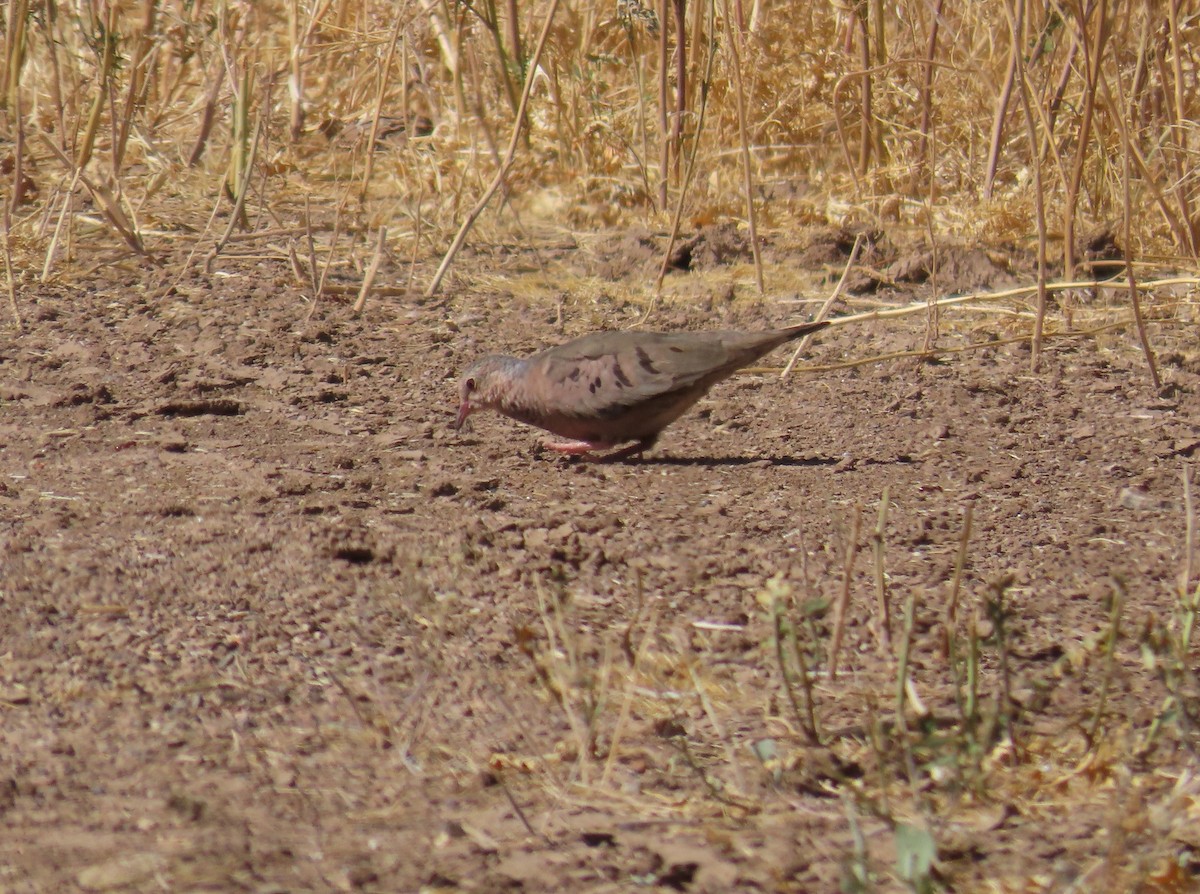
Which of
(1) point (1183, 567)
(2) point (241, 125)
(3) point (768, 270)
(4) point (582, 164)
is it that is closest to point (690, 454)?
(1) point (1183, 567)

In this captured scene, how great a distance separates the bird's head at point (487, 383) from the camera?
4449mm

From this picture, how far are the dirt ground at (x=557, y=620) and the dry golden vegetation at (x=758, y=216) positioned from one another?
18mm

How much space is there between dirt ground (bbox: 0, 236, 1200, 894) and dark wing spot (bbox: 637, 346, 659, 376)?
298mm

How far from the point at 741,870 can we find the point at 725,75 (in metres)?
5.46

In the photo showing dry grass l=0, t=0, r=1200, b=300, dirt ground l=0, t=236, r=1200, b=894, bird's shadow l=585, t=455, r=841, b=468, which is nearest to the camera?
dirt ground l=0, t=236, r=1200, b=894

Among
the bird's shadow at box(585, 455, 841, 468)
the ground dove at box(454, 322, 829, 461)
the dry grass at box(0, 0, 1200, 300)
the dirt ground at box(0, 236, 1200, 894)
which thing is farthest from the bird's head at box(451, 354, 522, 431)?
the dry grass at box(0, 0, 1200, 300)

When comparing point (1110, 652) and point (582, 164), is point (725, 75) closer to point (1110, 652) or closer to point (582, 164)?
point (582, 164)

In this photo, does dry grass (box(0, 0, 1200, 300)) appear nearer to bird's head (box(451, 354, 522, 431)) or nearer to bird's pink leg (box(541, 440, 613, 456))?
bird's head (box(451, 354, 522, 431))

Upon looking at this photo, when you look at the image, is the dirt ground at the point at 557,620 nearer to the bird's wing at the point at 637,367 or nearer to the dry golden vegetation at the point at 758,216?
the dry golden vegetation at the point at 758,216

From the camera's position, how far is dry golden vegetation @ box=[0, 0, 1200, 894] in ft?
8.24

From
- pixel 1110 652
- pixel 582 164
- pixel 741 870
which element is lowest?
pixel 741 870

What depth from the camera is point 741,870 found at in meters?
2.26

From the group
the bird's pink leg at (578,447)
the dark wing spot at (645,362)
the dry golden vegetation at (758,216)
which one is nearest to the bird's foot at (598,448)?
the bird's pink leg at (578,447)

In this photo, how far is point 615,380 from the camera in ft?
14.1
